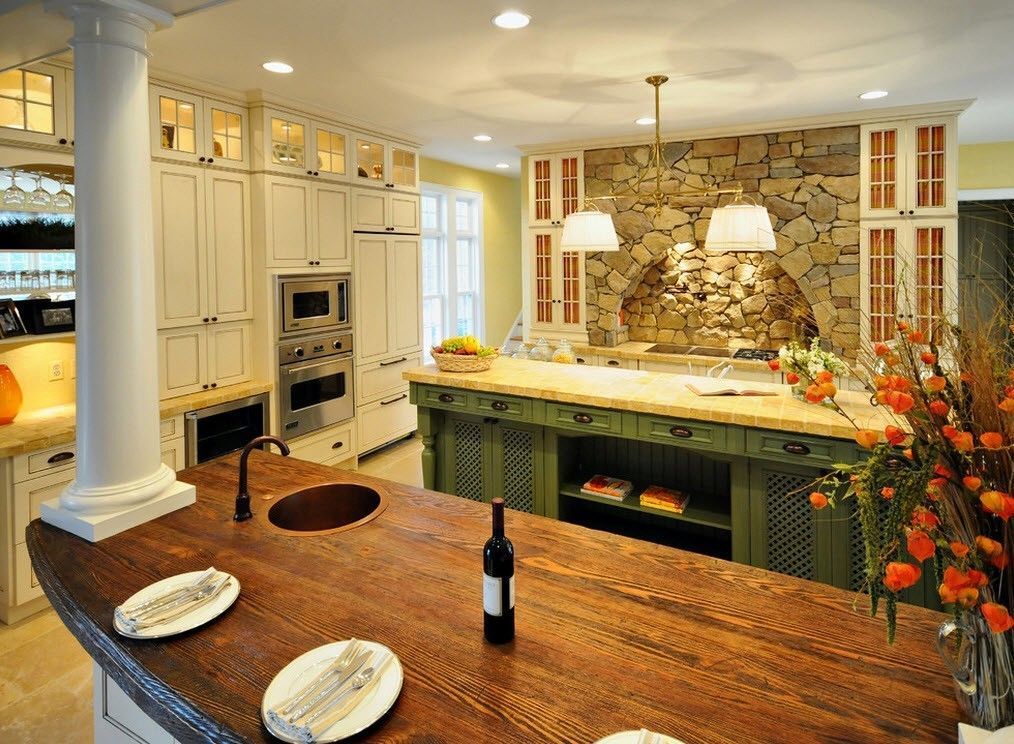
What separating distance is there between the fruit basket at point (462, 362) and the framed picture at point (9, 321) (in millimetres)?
2025

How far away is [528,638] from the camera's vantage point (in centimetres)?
129

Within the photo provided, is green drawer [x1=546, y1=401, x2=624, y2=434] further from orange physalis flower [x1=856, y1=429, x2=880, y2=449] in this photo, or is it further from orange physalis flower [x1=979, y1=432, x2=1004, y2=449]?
orange physalis flower [x1=979, y1=432, x2=1004, y2=449]

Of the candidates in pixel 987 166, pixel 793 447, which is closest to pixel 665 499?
pixel 793 447

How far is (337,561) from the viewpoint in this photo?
1.65 m

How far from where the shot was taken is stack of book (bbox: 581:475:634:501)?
3080mm

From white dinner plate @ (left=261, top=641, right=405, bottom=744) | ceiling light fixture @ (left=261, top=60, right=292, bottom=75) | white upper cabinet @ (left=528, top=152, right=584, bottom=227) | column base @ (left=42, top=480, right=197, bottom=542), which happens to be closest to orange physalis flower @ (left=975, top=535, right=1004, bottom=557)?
white dinner plate @ (left=261, top=641, right=405, bottom=744)

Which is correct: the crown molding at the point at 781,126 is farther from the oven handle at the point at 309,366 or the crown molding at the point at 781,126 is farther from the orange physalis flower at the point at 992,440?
the orange physalis flower at the point at 992,440

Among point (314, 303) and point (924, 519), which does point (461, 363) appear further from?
point (924, 519)

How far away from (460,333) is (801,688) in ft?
20.7

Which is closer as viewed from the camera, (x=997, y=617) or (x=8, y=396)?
(x=997, y=617)

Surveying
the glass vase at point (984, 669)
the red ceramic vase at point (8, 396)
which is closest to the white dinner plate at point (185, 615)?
the glass vase at point (984, 669)

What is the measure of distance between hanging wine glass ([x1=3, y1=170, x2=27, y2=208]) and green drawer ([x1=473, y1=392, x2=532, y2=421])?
2.36m

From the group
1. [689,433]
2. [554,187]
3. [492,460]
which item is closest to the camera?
[689,433]

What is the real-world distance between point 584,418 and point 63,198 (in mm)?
2831
